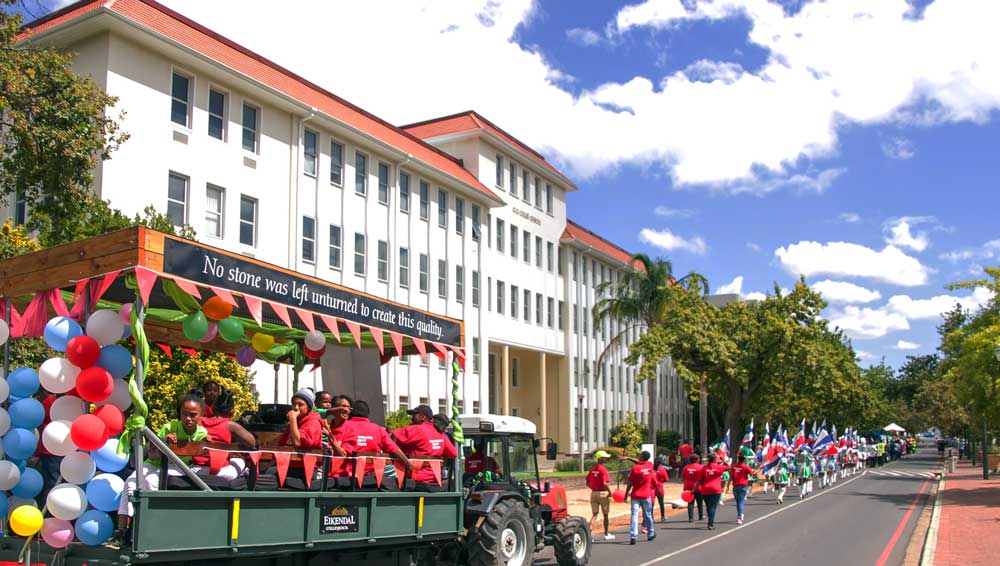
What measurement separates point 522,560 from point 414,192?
28331 mm

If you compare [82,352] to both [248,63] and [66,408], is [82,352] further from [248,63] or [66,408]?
[248,63]

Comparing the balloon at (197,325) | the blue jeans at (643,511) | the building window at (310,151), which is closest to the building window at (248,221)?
the building window at (310,151)

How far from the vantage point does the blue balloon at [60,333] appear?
24.1 ft

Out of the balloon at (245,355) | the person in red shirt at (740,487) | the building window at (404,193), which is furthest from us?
the building window at (404,193)

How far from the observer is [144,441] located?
7074 mm

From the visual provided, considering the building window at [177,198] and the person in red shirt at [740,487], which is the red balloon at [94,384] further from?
the building window at [177,198]

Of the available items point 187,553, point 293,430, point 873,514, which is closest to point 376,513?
point 293,430

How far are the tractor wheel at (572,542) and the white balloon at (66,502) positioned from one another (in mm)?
7468

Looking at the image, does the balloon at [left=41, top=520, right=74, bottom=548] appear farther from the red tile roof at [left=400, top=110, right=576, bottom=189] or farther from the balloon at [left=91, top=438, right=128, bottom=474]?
the red tile roof at [left=400, top=110, right=576, bottom=189]

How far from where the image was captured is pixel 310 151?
32750 mm

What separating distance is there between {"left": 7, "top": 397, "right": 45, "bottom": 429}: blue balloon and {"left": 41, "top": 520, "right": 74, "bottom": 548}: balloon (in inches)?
47.7

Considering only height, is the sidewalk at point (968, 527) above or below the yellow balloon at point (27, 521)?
below

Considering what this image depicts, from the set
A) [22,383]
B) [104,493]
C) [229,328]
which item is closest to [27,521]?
[104,493]

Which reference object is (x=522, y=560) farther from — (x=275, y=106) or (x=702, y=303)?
(x=702, y=303)
